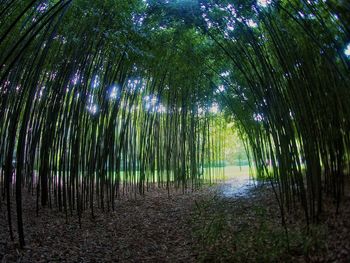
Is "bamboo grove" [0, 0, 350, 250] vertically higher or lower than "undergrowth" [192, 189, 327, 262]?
higher

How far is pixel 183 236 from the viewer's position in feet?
13.9

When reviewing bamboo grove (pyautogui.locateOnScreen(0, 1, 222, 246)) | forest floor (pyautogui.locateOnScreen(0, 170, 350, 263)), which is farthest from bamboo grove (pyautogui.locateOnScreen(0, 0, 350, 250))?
forest floor (pyautogui.locateOnScreen(0, 170, 350, 263))

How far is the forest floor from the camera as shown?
3.02m

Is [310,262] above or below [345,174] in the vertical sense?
below

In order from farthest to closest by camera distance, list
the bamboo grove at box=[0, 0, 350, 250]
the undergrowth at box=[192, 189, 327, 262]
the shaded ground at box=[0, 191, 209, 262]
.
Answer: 1. the shaded ground at box=[0, 191, 209, 262]
2. the bamboo grove at box=[0, 0, 350, 250]
3. the undergrowth at box=[192, 189, 327, 262]

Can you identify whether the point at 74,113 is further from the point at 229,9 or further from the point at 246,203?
the point at 246,203

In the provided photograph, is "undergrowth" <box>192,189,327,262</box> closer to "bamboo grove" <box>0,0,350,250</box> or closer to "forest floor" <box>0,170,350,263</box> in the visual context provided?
"forest floor" <box>0,170,350,263</box>

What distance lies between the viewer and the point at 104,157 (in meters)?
4.98

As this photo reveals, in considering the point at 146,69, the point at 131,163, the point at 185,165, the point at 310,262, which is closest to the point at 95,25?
the point at 146,69

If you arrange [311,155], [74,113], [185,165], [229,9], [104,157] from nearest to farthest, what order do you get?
1. [311,155]
2. [229,9]
3. [74,113]
4. [104,157]
5. [185,165]

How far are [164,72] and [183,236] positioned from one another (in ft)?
11.8

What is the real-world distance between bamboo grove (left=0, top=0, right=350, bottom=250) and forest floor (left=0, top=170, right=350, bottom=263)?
0.91ft

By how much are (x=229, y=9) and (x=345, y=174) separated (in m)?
2.45

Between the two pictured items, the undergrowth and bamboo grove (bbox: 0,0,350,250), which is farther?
bamboo grove (bbox: 0,0,350,250)
